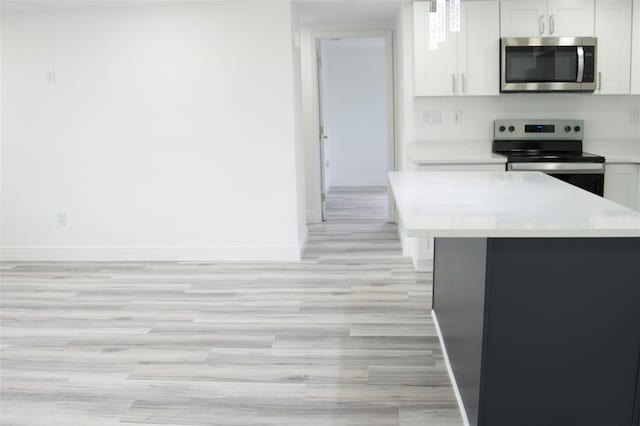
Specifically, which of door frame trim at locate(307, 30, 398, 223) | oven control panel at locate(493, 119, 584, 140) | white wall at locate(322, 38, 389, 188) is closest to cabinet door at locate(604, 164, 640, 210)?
oven control panel at locate(493, 119, 584, 140)

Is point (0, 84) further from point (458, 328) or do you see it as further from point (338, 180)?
point (338, 180)

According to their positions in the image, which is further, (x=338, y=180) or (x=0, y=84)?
(x=338, y=180)

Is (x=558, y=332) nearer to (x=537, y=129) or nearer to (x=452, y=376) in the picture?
(x=452, y=376)

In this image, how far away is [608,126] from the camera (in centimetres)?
517

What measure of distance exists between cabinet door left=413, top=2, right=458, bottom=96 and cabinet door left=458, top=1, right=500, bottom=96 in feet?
0.20

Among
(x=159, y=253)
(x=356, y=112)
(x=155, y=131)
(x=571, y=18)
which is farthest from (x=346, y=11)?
(x=356, y=112)

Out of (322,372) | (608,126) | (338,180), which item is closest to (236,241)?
(322,372)

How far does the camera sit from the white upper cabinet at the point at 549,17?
4723mm

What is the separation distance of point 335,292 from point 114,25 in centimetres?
294

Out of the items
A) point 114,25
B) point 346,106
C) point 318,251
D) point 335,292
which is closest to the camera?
point 335,292

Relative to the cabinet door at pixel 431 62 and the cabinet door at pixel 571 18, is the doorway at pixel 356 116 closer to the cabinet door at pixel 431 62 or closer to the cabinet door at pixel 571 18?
the cabinet door at pixel 431 62

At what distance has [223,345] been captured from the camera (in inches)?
134

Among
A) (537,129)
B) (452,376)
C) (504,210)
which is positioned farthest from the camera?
(537,129)

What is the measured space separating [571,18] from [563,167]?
120 centimetres
